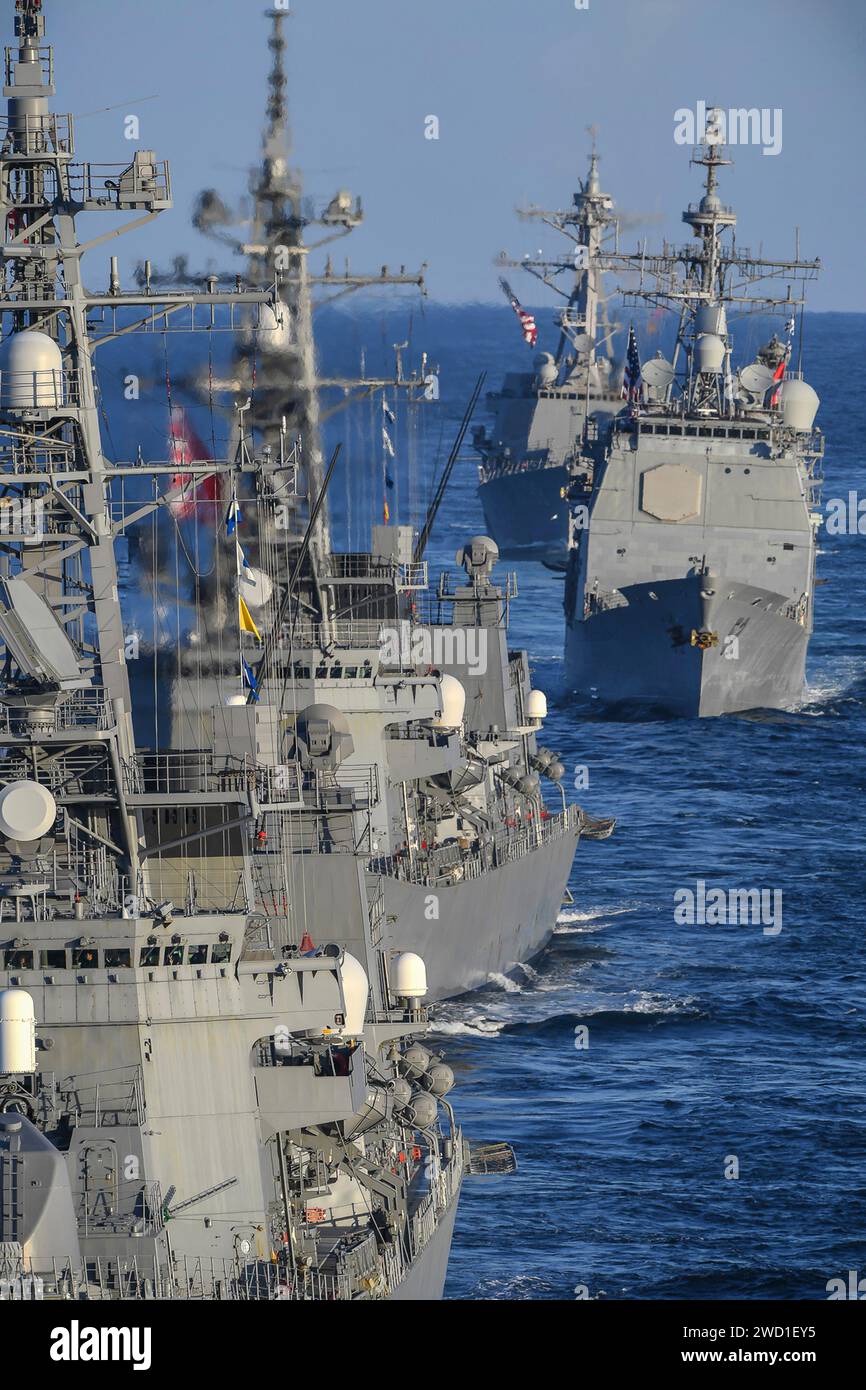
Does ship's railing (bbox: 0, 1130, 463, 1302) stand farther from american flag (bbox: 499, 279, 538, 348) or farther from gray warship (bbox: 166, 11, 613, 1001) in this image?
american flag (bbox: 499, 279, 538, 348)

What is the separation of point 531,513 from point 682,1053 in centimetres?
6664

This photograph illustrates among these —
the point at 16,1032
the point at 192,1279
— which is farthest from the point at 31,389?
the point at 192,1279

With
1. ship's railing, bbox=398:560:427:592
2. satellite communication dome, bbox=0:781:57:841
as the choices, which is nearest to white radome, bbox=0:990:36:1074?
satellite communication dome, bbox=0:781:57:841

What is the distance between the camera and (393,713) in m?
37.2

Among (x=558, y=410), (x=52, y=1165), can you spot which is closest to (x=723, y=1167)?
(x=52, y=1165)

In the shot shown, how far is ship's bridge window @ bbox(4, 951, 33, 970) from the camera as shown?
2034 cm

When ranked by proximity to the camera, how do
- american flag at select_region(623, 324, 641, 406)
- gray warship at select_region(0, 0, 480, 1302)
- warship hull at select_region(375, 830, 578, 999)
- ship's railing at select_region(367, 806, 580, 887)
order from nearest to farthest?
gray warship at select_region(0, 0, 480, 1302), warship hull at select_region(375, 830, 578, 999), ship's railing at select_region(367, 806, 580, 887), american flag at select_region(623, 324, 641, 406)

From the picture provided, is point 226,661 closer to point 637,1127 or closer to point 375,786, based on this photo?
point 375,786

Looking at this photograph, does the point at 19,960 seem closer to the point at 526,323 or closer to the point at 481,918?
the point at 481,918

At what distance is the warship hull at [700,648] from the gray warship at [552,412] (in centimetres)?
2750

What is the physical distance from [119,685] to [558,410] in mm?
88827

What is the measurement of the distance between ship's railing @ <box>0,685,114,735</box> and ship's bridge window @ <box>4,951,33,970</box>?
5.87 ft

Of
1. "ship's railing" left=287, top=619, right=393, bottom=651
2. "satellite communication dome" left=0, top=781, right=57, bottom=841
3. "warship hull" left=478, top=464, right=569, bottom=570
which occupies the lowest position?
"warship hull" left=478, top=464, right=569, bottom=570
